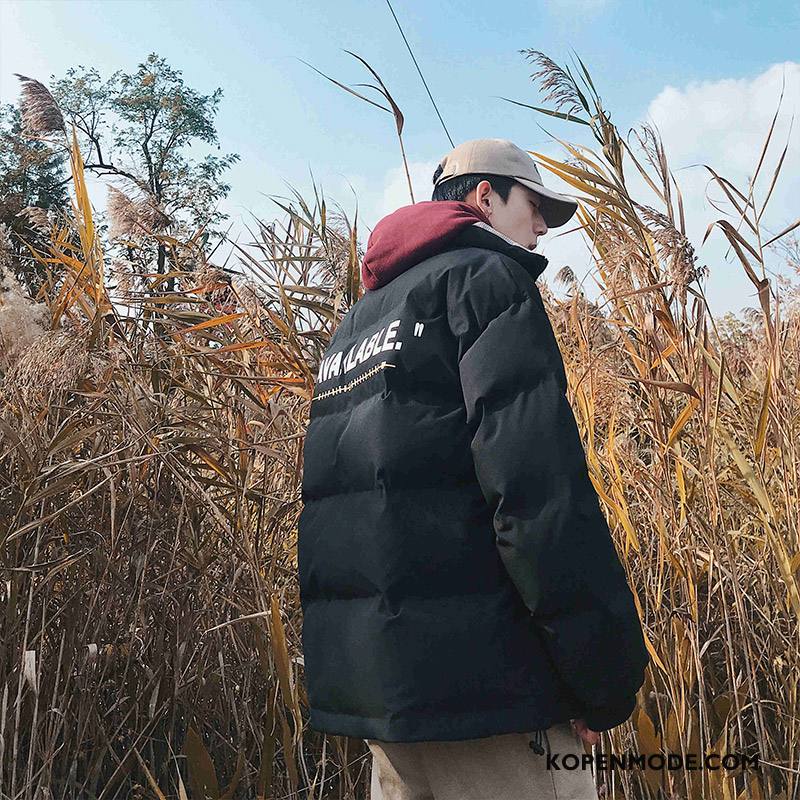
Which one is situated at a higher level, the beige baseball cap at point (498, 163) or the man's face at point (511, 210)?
the beige baseball cap at point (498, 163)

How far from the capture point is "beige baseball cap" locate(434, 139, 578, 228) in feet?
5.24

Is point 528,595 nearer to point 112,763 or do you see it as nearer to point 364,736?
point 364,736

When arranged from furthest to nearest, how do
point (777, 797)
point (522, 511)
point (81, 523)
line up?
point (81, 523) → point (777, 797) → point (522, 511)

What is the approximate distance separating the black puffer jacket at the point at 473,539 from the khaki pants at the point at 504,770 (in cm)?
5

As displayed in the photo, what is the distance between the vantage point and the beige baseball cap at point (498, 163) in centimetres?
160

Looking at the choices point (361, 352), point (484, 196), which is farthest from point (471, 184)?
point (361, 352)

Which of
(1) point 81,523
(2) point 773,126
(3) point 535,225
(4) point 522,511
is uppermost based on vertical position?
(2) point 773,126

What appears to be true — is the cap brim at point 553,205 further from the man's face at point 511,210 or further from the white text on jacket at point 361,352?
the white text on jacket at point 361,352

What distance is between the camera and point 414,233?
5.01 ft

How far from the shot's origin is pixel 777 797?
79.1 inches

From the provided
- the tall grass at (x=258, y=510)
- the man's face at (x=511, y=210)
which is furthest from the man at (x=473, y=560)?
the tall grass at (x=258, y=510)

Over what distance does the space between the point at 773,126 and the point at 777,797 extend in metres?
1.35

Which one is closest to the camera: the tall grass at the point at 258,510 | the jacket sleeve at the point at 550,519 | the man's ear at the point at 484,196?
the jacket sleeve at the point at 550,519

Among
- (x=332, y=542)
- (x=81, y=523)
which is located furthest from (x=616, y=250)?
(x=81, y=523)
